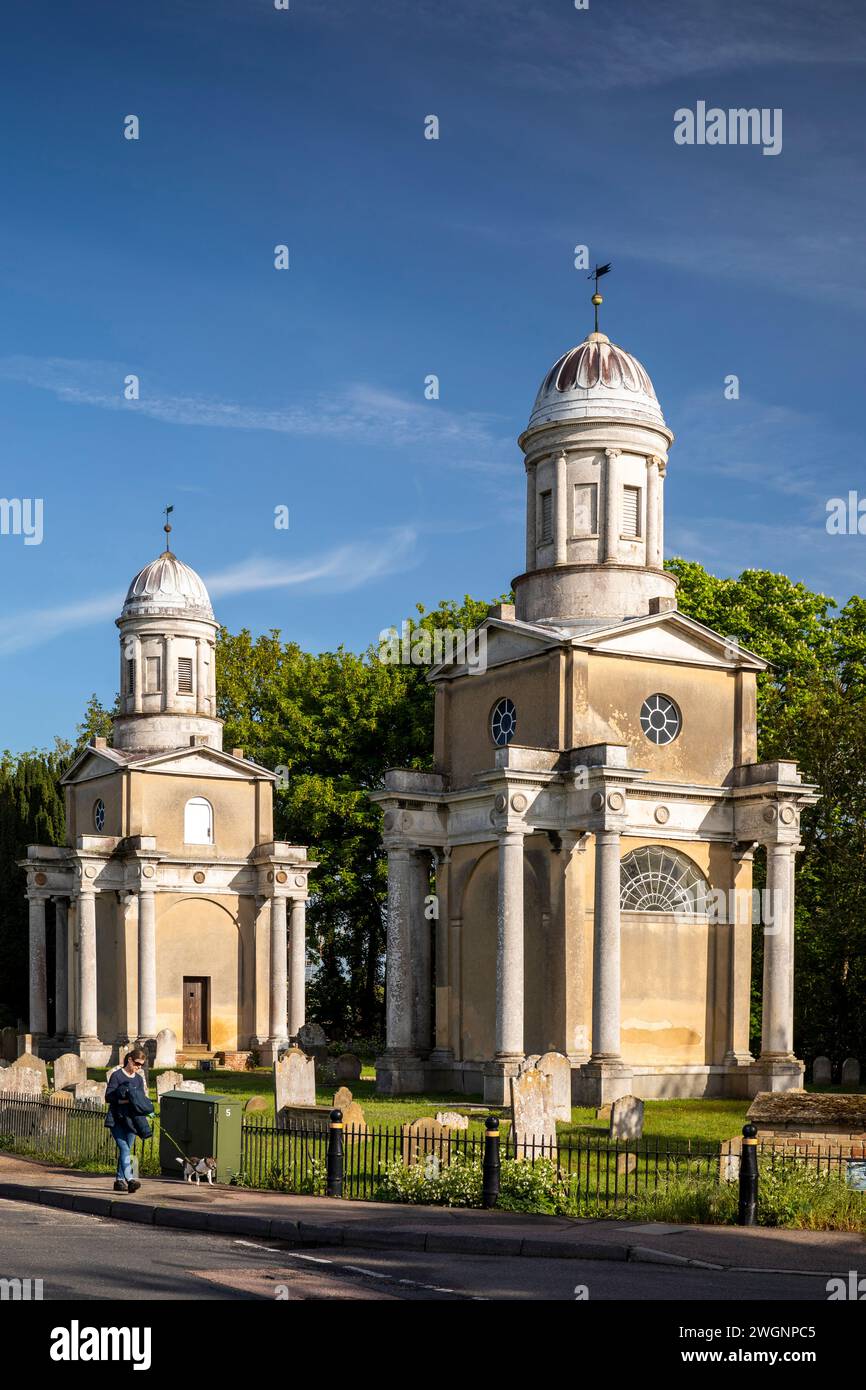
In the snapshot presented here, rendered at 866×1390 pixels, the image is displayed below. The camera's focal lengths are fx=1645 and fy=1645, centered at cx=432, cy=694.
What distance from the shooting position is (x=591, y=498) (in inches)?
1478

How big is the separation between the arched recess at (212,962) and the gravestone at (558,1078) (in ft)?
85.6

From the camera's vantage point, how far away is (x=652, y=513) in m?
37.8

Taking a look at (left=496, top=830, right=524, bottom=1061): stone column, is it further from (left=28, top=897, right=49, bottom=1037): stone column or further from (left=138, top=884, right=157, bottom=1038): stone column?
(left=28, top=897, right=49, bottom=1037): stone column

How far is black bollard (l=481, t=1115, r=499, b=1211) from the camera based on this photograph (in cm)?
1814

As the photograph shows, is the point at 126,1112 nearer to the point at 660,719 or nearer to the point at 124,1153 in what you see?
the point at 124,1153

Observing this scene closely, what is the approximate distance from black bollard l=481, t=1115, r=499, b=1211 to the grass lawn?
207 inches

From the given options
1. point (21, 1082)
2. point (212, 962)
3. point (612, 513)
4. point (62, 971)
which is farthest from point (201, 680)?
point (21, 1082)

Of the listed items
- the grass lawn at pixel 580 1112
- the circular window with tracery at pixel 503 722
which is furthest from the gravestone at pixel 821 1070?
the circular window with tracery at pixel 503 722

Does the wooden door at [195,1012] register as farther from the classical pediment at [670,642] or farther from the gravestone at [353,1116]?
the gravestone at [353,1116]

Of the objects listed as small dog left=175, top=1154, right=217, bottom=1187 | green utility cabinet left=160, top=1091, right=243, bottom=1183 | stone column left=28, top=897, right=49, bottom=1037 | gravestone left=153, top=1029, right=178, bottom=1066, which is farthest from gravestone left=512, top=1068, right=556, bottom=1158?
stone column left=28, top=897, right=49, bottom=1037

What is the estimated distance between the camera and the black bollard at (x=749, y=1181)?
54.5ft

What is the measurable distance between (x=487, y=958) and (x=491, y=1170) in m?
17.8
